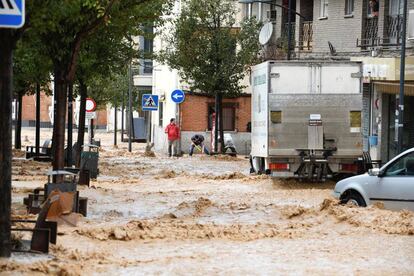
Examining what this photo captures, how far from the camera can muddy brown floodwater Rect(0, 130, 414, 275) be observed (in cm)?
1142

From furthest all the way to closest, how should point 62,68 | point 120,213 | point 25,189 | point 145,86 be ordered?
point 145,86 < point 25,189 < point 62,68 < point 120,213

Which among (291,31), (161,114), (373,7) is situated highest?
(373,7)

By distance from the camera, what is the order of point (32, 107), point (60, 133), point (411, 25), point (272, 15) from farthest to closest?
1. point (32, 107)
2. point (272, 15)
3. point (411, 25)
4. point (60, 133)

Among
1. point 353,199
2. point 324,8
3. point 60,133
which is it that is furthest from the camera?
point 324,8

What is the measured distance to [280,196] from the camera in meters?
23.9

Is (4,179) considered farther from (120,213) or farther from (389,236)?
(120,213)

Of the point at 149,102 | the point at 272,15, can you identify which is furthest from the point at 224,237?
the point at 149,102

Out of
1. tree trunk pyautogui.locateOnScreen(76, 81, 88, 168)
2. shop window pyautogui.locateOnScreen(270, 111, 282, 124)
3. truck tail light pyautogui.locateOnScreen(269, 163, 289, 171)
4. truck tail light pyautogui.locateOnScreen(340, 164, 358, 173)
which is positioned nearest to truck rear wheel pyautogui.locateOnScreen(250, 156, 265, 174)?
truck tail light pyautogui.locateOnScreen(269, 163, 289, 171)

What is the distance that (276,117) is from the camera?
25.7 m

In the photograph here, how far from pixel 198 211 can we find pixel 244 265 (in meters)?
7.61

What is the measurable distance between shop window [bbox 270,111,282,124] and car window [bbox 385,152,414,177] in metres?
8.73

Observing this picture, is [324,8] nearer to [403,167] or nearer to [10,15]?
[403,167]

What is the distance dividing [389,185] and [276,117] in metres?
9.02

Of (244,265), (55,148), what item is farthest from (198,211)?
(244,265)
